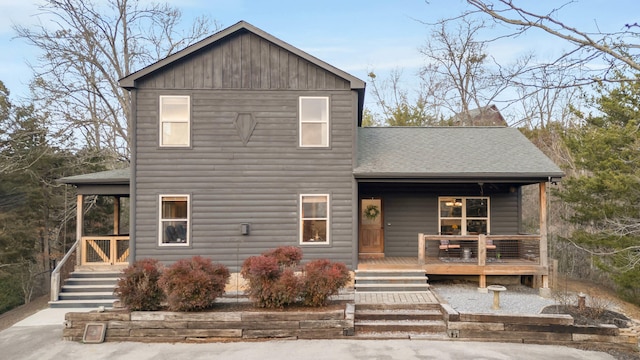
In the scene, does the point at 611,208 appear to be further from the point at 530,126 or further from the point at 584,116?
the point at 530,126

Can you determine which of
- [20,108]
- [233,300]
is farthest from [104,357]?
[20,108]

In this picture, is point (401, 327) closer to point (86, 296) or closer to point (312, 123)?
point (312, 123)

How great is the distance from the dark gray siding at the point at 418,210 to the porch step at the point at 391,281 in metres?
2.17

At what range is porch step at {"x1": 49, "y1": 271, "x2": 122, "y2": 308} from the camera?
10484 millimetres

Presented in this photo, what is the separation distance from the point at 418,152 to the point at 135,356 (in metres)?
9.01

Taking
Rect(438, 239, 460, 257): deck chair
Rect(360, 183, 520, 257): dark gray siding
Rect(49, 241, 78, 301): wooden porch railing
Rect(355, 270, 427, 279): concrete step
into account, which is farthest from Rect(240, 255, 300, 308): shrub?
Rect(49, 241, 78, 301): wooden porch railing

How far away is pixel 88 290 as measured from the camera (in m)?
10.9

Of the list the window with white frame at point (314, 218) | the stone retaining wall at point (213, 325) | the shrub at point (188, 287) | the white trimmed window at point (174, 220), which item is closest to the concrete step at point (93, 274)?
the white trimmed window at point (174, 220)

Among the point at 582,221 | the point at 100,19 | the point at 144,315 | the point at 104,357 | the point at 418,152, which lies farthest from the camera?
the point at 100,19

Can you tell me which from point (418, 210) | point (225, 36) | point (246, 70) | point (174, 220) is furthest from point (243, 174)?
point (418, 210)

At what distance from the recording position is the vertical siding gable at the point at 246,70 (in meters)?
11.2

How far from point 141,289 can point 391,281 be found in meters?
5.70

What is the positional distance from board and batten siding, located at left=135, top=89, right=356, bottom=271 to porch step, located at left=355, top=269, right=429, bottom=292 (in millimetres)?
830

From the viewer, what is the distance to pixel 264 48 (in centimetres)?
1127
